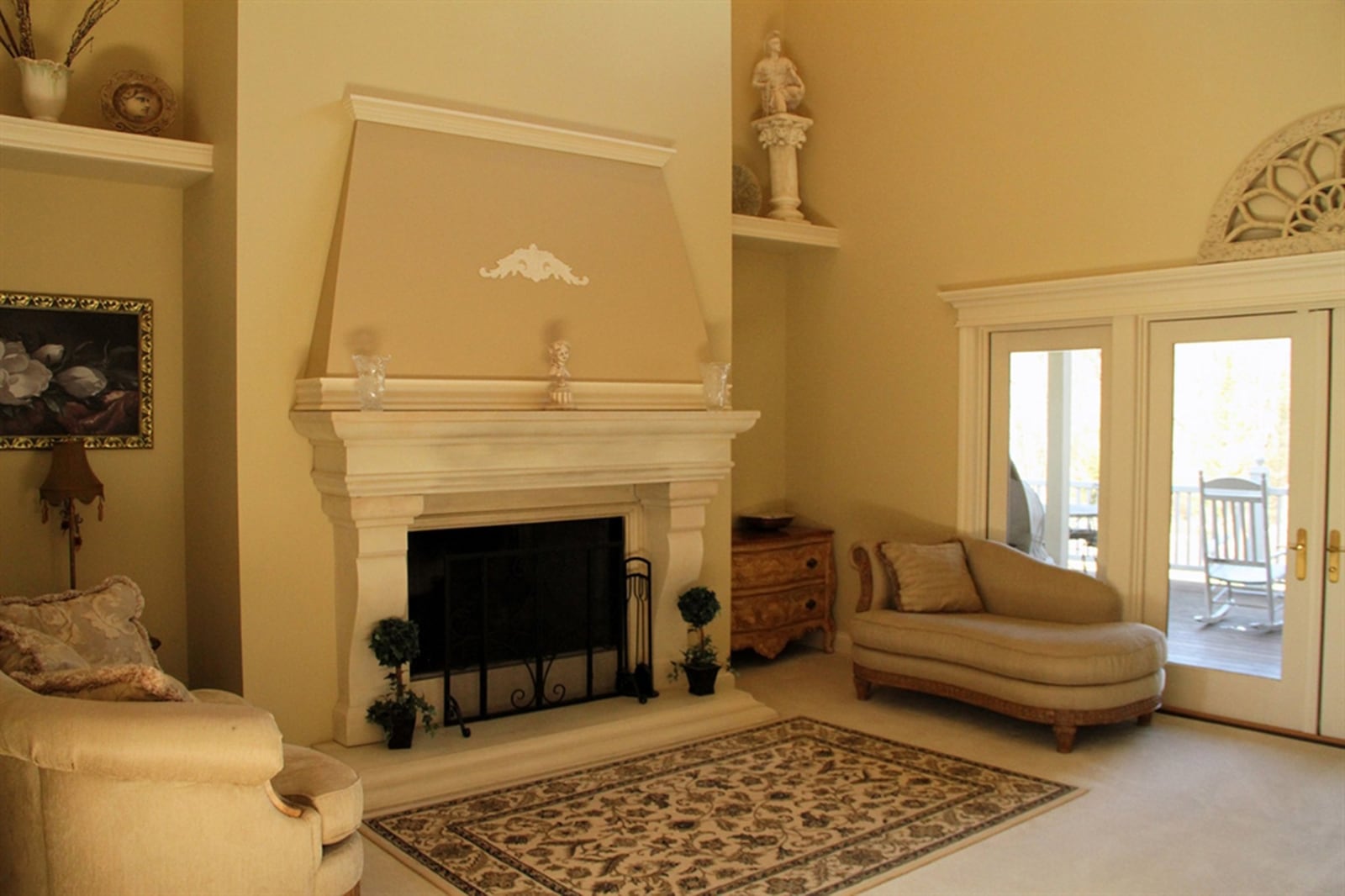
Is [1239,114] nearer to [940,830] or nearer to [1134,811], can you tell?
[1134,811]

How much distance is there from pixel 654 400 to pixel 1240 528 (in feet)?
9.14

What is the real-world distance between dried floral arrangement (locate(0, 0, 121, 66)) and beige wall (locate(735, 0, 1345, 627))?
3600 millimetres

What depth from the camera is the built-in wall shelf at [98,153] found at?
13.8 ft

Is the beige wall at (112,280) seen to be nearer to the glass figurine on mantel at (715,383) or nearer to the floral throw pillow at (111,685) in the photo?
the floral throw pillow at (111,685)

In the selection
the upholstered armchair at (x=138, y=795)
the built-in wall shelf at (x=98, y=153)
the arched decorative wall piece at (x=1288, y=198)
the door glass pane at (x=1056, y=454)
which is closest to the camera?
the upholstered armchair at (x=138, y=795)

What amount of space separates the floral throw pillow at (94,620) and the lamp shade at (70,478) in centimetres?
80

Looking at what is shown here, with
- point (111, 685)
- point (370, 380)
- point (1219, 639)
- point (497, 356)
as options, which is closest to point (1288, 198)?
point (1219, 639)

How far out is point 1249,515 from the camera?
502 centimetres

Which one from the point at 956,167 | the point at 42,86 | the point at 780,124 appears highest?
the point at 780,124

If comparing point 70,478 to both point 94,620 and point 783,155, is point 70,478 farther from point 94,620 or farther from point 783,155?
point 783,155

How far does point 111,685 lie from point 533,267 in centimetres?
270

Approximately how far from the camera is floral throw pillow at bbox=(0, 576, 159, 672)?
345 centimetres

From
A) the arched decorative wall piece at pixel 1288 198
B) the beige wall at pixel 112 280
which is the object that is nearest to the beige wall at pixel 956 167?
the arched decorative wall piece at pixel 1288 198

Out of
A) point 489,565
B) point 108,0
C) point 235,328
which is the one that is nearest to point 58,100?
point 108,0
